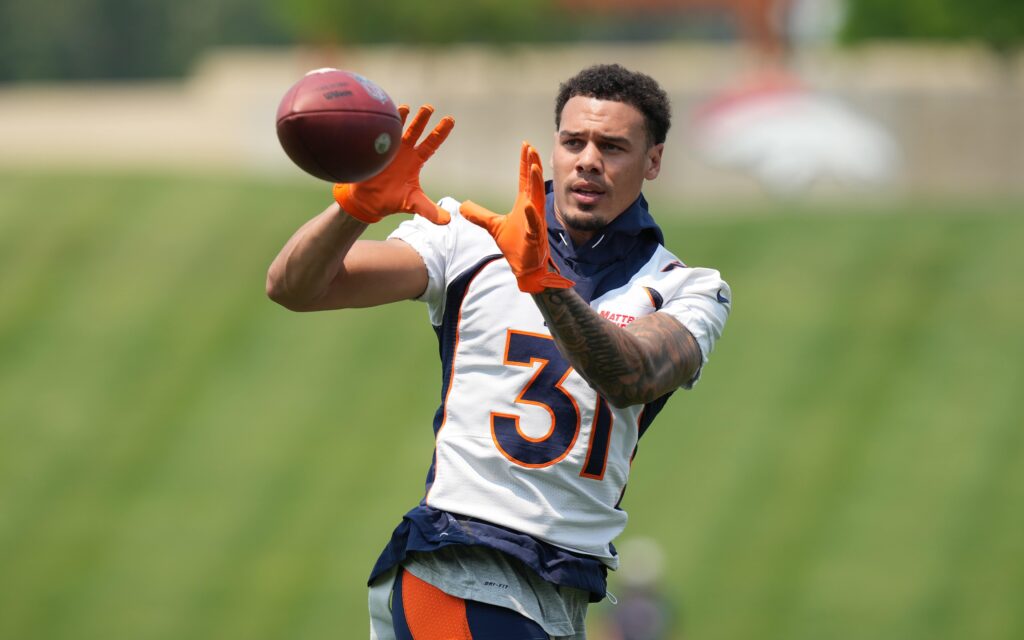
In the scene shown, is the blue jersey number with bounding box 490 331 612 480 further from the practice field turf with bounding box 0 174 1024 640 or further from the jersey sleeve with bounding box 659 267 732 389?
the practice field turf with bounding box 0 174 1024 640

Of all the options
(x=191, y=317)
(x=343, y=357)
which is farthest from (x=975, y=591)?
(x=191, y=317)

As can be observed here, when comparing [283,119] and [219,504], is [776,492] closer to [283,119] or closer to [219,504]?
[219,504]

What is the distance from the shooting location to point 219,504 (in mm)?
17203

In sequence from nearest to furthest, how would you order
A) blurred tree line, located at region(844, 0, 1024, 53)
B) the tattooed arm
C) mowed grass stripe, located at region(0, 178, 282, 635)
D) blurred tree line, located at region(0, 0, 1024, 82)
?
the tattooed arm, mowed grass stripe, located at region(0, 178, 282, 635), blurred tree line, located at region(844, 0, 1024, 53), blurred tree line, located at region(0, 0, 1024, 82)

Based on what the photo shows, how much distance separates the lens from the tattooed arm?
396 cm

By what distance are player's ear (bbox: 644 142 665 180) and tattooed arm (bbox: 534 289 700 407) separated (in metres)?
0.53

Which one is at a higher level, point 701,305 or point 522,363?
point 701,305

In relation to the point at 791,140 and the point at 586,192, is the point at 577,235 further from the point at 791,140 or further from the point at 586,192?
the point at 791,140

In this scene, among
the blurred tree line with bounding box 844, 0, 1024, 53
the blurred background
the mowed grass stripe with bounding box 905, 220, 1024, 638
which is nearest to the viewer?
the mowed grass stripe with bounding box 905, 220, 1024, 638

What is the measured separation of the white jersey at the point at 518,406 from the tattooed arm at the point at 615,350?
0.16 m

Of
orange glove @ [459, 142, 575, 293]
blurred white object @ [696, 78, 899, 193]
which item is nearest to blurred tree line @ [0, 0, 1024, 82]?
blurred white object @ [696, 78, 899, 193]

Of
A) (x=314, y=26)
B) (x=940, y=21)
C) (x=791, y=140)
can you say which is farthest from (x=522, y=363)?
(x=314, y=26)

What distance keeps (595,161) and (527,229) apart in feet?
1.98

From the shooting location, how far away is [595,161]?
435 centimetres
